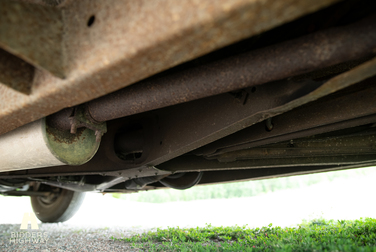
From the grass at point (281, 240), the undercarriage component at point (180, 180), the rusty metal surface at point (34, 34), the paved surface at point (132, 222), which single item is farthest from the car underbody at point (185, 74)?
the paved surface at point (132, 222)

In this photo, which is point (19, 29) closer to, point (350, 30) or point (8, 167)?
point (350, 30)

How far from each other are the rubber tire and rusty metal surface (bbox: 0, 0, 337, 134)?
3437 mm

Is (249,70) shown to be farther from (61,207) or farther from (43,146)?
(61,207)

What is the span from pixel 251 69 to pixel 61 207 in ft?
13.8

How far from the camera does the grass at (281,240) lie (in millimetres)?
1462

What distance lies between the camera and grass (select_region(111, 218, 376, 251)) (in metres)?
1.46

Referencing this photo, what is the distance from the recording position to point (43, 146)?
131 cm

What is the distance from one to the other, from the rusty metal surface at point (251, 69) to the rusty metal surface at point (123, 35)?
24cm

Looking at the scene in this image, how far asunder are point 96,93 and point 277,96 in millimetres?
790

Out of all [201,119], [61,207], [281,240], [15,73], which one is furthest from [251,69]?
[61,207]

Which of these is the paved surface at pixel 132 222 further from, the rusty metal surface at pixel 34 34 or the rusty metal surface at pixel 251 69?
the rusty metal surface at pixel 34 34

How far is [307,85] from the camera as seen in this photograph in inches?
40.1

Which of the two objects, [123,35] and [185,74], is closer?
[123,35]

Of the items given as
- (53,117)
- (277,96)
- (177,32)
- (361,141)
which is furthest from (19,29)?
(361,141)
